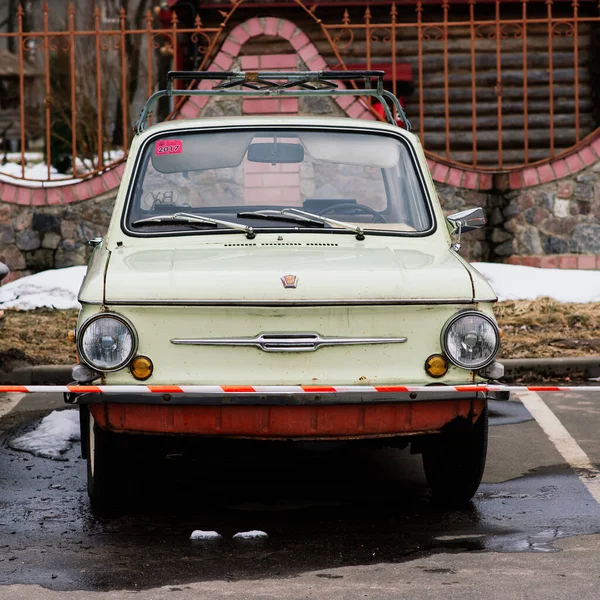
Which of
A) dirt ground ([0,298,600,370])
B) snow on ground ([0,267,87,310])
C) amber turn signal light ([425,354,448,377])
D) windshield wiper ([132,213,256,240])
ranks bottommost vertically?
dirt ground ([0,298,600,370])

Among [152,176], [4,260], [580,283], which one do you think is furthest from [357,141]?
[4,260]

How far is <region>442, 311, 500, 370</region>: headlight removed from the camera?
15.8 ft

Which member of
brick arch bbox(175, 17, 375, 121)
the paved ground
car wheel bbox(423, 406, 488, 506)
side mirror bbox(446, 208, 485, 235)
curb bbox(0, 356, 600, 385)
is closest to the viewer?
the paved ground

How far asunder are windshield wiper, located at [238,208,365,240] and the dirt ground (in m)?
3.66

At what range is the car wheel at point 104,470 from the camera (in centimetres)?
500

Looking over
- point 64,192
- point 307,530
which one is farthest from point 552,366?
point 64,192

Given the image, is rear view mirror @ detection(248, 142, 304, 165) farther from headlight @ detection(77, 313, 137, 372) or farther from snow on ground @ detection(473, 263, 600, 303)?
snow on ground @ detection(473, 263, 600, 303)

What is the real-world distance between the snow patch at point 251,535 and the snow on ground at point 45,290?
6.95m

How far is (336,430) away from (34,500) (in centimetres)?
161

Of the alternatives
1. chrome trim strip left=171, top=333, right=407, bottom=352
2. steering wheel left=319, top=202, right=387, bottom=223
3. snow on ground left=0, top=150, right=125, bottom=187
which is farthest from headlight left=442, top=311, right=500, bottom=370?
snow on ground left=0, top=150, right=125, bottom=187

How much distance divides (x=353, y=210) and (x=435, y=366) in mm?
1418

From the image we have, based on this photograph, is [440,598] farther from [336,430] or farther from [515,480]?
[515,480]

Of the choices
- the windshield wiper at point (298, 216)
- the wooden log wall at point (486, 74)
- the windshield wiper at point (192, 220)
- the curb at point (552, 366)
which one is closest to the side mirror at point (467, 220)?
the windshield wiper at point (298, 216)

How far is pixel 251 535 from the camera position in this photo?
4863mm
